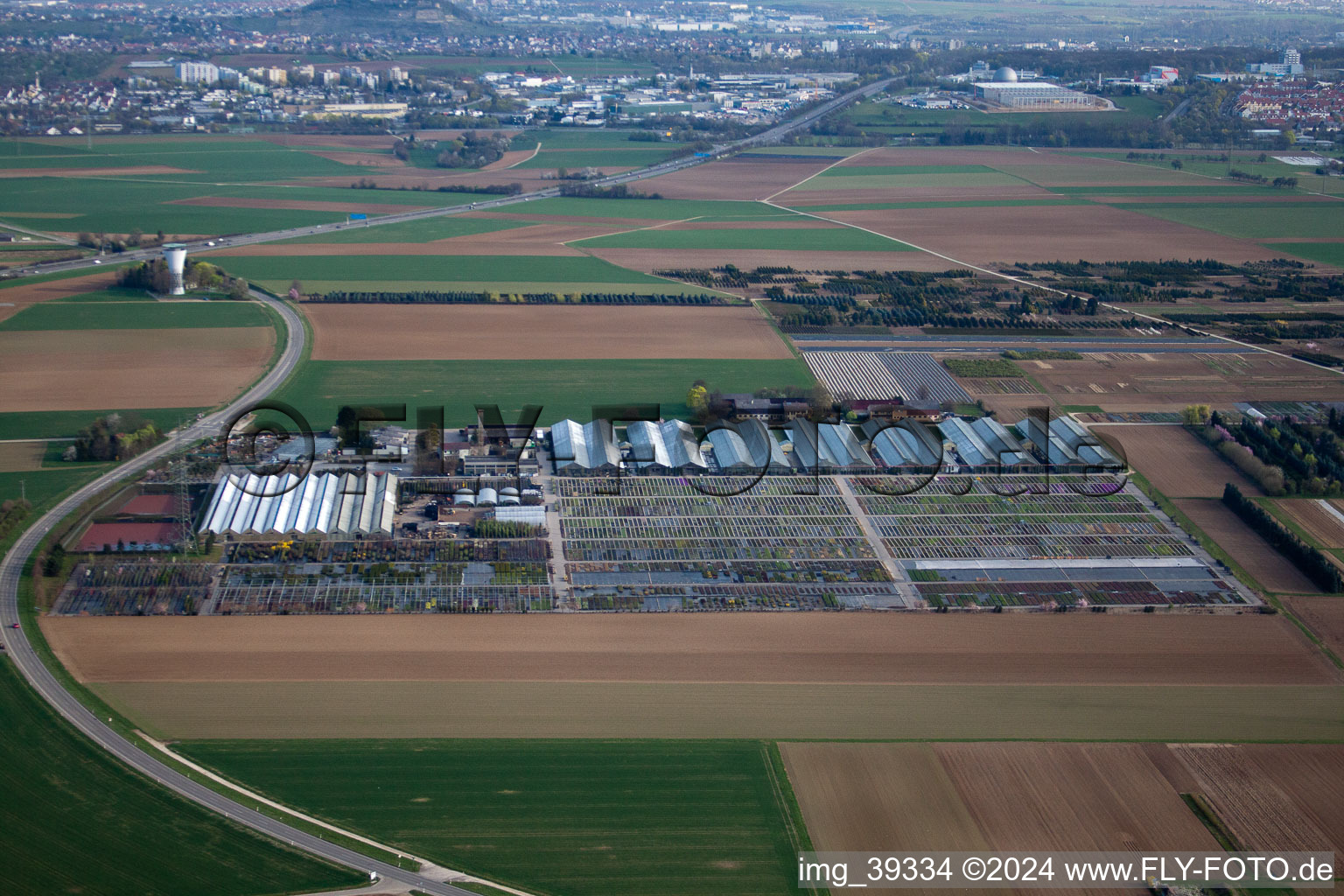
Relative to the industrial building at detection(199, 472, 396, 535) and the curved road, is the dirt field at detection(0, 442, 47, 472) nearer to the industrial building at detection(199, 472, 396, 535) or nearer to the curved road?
the curved road

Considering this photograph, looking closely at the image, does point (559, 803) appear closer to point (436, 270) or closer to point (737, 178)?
point (436, 270)

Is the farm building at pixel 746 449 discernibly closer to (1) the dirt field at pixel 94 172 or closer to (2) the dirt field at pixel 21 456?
(2) the dirt field at pixel 21 456

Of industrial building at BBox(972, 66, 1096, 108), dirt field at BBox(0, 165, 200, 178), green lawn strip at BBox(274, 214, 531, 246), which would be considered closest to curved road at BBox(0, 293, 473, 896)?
green lawn strip at BBox(274, 214, 531, 246)

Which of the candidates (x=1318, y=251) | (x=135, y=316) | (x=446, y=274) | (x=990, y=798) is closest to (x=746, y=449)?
(x=990, y=798)

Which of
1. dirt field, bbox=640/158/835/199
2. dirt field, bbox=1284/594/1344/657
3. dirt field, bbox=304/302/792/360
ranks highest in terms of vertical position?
dirt field, bbox=640/158/835/199

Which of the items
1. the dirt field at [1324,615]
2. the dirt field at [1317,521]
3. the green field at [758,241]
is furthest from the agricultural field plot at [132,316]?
the dirt field at [1324,615]

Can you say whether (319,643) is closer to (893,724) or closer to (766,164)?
(893,724)
